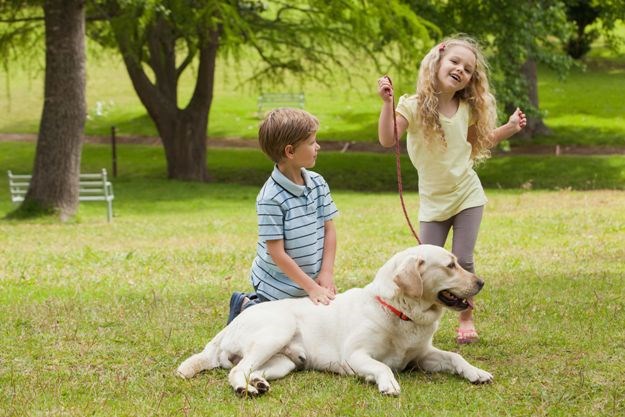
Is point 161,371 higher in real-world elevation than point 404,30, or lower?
lower

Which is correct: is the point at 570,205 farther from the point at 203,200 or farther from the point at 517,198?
the point at 203,200

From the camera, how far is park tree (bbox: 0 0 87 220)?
60.1 feet

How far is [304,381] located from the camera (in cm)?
567

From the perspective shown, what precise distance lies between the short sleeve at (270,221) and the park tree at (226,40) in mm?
14688

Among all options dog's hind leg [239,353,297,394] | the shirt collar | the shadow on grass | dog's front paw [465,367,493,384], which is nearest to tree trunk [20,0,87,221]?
the shirt collar

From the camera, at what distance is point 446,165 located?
269 inches

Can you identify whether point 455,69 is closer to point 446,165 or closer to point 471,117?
point 471,117

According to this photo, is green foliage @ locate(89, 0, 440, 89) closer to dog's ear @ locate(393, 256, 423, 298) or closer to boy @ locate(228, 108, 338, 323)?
boy @ locate(228, 108, 338, 323)

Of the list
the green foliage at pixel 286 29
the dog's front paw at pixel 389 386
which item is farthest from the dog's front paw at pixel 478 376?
the green foliage at pixel 286 29

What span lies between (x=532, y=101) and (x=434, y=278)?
89.6ft

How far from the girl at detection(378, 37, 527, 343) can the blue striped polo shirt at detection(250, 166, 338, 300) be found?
2.19 ft

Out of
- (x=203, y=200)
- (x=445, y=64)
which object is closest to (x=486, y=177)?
(x=203, y=200)

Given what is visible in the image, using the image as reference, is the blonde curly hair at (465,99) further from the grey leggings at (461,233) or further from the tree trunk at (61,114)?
the tree trunk at (61,114)

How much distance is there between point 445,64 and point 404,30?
16459 mm
